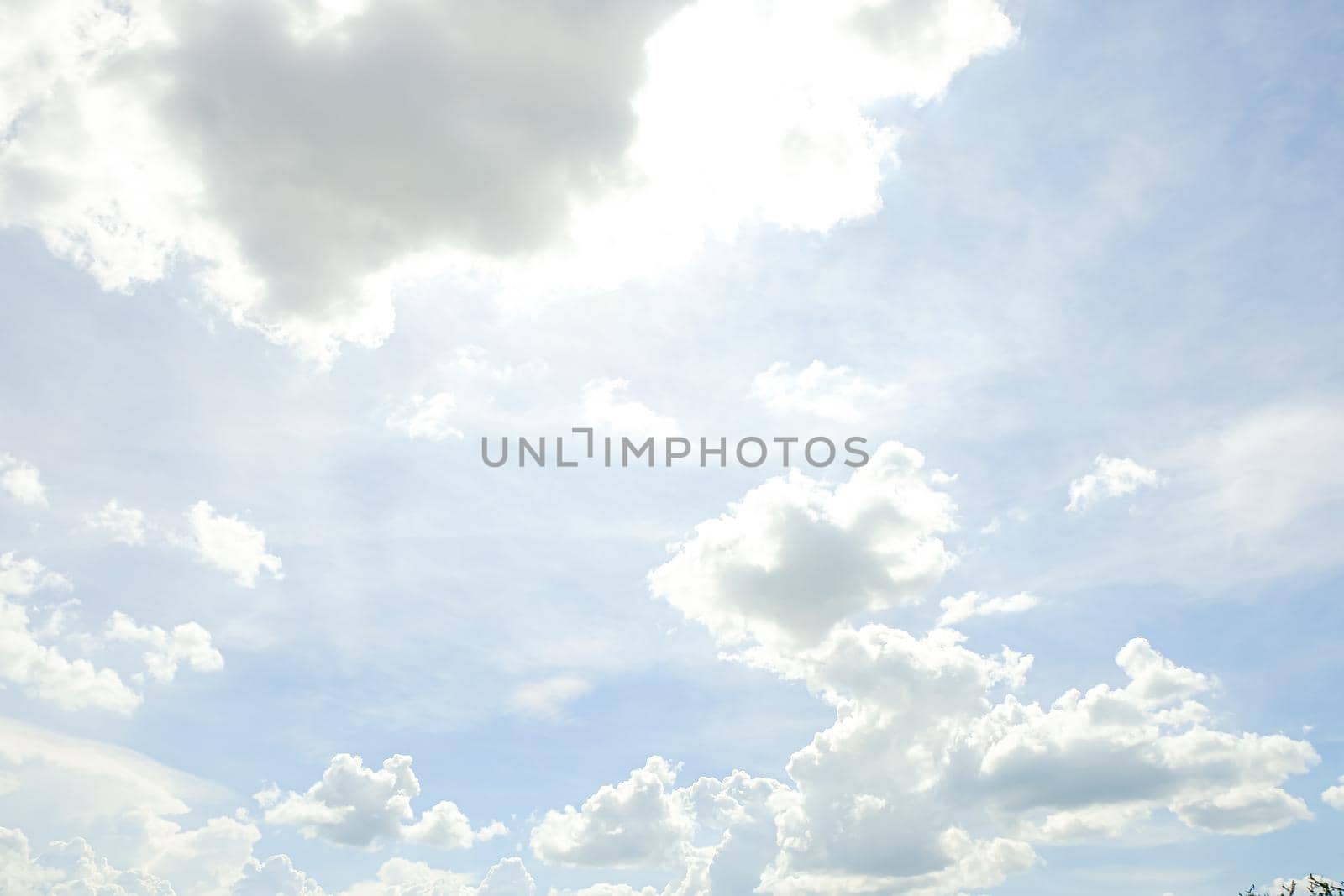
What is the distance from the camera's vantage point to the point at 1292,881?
142000 mm

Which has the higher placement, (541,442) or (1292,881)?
(541,442)

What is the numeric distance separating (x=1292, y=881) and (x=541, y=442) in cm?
15359

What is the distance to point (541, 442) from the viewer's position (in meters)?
146
